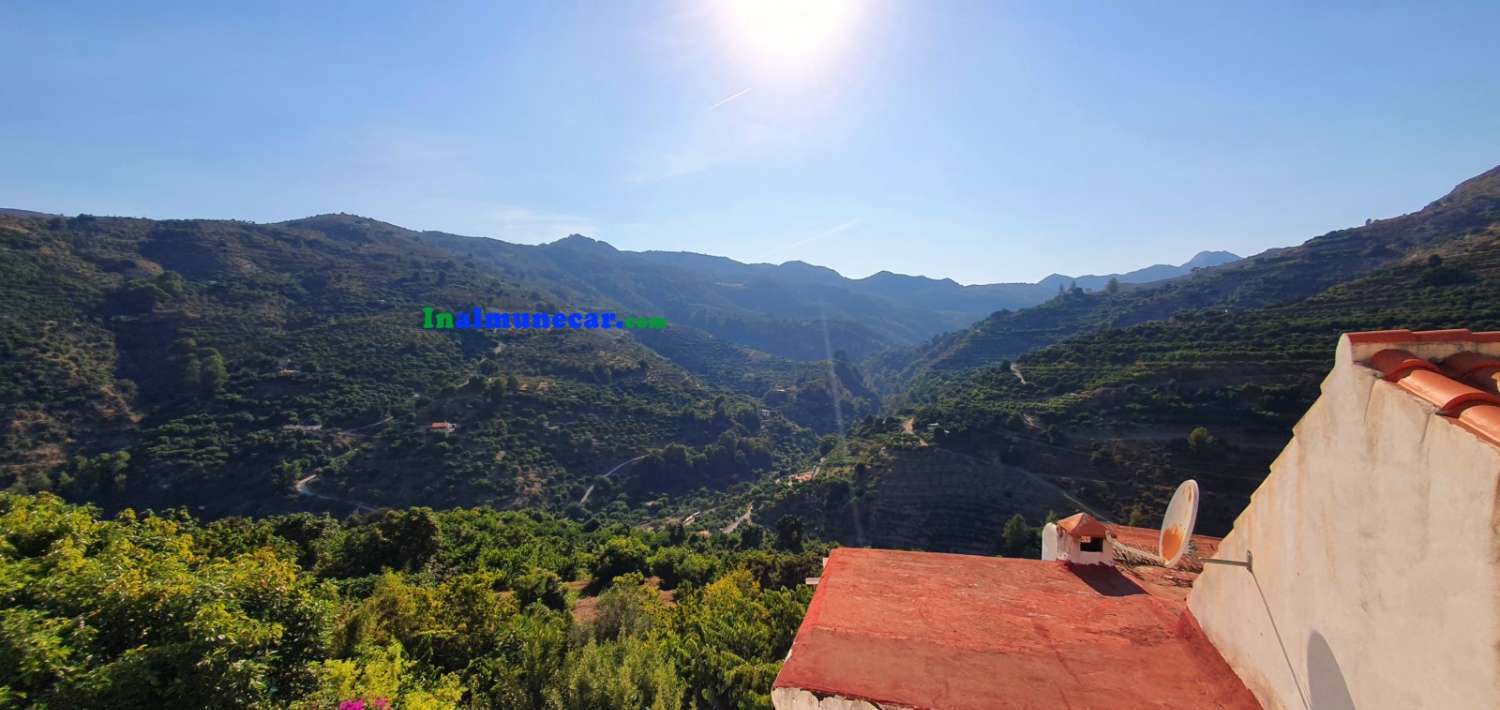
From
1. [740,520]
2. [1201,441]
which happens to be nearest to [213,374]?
[740,520]

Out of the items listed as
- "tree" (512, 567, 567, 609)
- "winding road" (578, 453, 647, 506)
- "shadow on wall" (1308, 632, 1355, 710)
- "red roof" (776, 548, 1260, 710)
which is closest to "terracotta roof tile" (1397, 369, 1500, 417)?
"shadow on wall" (1308, 632, 1355, 710)

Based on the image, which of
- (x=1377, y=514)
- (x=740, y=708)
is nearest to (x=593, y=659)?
(x=740, y=708)

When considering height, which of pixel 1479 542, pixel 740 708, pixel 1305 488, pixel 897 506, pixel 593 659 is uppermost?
pixel 1479 542

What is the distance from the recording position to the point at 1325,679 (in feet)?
9.43

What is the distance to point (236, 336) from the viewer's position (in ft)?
184

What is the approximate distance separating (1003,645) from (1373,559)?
2748 millimetres

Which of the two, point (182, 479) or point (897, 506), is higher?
point (182, 479)

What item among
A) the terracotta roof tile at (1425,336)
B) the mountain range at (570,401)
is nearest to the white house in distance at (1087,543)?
the terracotta roof tile at (1425,336)

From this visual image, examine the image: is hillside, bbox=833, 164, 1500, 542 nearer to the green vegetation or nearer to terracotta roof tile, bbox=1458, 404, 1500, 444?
the green vegetation

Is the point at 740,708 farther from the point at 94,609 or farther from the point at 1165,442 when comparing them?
the point at 1165,442

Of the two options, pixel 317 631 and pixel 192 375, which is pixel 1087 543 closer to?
pixel 317 631

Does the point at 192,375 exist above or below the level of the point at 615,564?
above

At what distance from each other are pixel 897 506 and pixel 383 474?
129 ft

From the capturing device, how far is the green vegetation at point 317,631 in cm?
511
